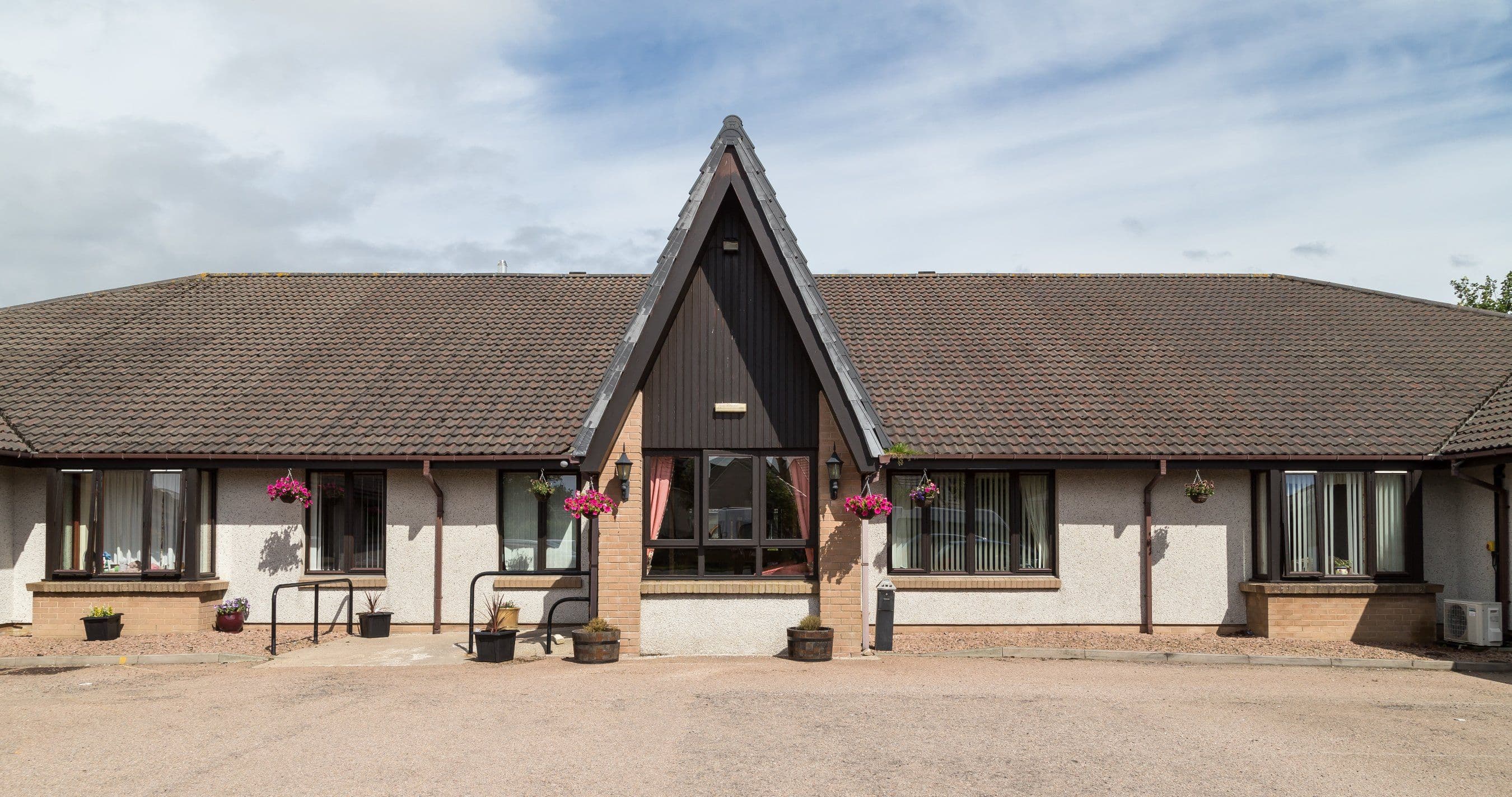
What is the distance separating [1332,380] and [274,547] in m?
16.4

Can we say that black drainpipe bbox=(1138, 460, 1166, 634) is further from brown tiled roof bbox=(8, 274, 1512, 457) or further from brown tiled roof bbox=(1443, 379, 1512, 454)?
brown tiled roof bbox=(1443, 379, 1512, 454)

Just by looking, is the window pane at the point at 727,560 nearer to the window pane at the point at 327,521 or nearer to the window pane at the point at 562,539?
the window pane at the point at 562,539

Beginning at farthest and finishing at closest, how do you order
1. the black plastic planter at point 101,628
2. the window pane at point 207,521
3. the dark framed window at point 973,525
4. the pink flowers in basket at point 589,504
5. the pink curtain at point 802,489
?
the dark framed window at point 973,525 → the window pane at point 207,521 → the black plastic planter at point 101,628 → the pink curtain at point 802,489 → the pink flowers in basket at point 589,504

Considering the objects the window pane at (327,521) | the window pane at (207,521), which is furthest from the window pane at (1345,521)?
the window pane at (207,521)

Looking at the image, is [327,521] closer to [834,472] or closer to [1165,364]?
[834,472]

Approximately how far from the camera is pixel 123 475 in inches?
637

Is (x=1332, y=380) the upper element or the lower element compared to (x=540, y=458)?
upper

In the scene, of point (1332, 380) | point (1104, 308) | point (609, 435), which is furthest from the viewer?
point (1104, 308)

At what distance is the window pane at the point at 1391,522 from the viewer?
15773 millimetres

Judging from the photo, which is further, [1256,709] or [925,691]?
[925,691]

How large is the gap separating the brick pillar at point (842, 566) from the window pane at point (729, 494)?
3.52 ft

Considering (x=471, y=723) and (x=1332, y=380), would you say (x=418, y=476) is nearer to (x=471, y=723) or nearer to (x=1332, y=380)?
(x=471, y=723)

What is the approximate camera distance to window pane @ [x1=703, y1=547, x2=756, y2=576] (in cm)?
1398

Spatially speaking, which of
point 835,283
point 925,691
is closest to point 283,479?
→ point 925,691
